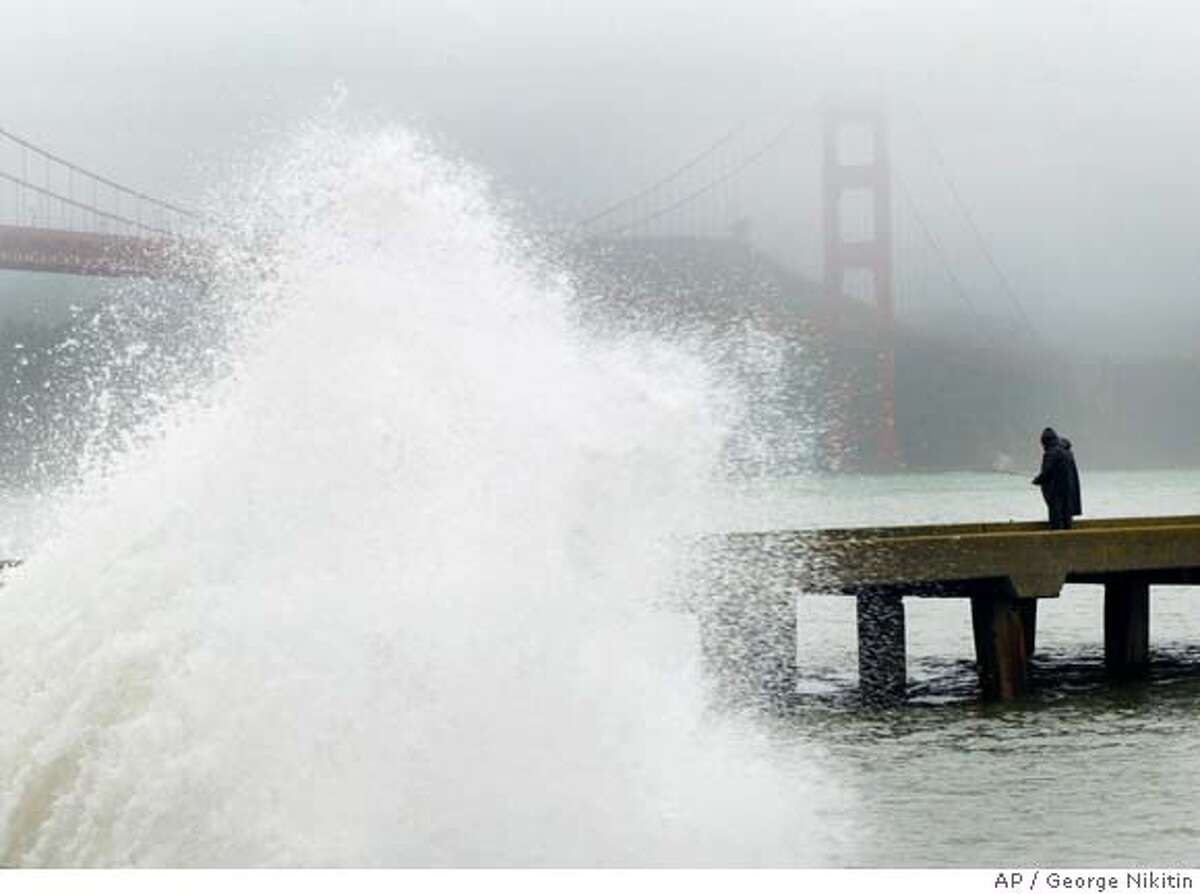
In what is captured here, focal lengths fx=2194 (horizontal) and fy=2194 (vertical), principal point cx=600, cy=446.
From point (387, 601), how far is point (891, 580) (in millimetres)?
5399

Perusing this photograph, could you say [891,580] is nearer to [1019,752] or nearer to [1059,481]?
[1019,752]

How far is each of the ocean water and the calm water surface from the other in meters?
0.04

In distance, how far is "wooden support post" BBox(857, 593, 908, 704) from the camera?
1384 cm

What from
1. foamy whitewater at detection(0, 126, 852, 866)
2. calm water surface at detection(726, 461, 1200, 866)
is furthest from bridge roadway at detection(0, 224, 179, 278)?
foamy whitewater at detection(0, 126, 852, 866)

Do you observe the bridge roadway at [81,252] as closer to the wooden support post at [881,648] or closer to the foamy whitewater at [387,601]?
the wooden support post at [881,648]

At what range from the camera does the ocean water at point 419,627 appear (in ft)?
23.2

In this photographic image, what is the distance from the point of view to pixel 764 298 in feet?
92.1

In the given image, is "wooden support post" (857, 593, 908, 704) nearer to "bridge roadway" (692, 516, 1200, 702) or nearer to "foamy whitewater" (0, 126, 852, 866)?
"bridge roadway" (692, 516, 1200, 702)

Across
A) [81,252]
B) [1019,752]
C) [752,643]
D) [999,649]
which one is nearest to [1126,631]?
[999,649]

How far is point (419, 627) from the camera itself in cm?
746

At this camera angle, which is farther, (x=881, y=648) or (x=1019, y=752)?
(x=881, y=648)

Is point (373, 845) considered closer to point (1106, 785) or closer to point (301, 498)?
point (301, 498)

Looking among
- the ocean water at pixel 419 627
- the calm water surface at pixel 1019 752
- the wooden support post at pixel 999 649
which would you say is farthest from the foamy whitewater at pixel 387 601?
the wooden support post at pixel 999 649

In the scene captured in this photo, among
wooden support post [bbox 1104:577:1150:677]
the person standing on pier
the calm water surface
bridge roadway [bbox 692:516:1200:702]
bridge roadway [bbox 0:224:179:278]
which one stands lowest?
the calm water surface
